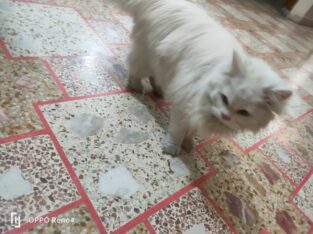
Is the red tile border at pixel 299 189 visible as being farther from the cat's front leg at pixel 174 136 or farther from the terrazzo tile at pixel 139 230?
the terrazzo tile at pixel 139 230

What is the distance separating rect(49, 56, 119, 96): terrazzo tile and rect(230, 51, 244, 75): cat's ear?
2.76 ft

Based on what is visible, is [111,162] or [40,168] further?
[111,162]

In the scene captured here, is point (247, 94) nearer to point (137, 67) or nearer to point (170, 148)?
point (170, 148)

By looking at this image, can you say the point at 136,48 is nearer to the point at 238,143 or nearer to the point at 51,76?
the point at 51,76

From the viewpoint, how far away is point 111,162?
4.23 ft

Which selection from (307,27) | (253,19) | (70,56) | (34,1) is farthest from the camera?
(307,27)

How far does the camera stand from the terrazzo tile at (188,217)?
117 cm

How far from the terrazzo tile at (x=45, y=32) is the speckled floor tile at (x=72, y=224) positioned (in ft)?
3.36

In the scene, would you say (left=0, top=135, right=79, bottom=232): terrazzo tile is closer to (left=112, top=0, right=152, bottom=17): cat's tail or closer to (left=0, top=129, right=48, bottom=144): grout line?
(left=0, top=129, right=48, bottom=144): grout line

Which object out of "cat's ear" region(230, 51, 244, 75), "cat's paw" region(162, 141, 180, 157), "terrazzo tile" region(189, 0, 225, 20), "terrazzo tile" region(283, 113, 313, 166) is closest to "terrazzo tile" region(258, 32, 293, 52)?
"terrazzo tile" region(189, 0, 225, 20)

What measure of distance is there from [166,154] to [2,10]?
1.47 meters

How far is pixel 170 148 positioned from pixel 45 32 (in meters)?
1.18

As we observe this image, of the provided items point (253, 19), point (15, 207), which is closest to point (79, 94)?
point (15, 207)

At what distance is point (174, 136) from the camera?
1.45 metres
